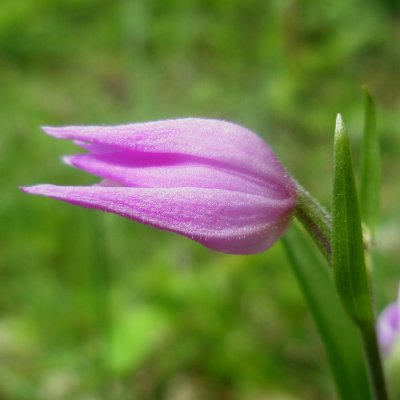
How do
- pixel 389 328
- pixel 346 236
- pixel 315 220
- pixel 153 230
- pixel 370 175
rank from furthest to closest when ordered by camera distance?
pixel 153 230
pixel 389 328
pixel 370 175
pixel 315 220
pixel 346 236

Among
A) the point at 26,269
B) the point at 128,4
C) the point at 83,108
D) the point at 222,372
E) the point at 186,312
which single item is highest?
the point at 128,4

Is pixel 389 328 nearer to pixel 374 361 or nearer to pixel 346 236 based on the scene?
pixel 374 361

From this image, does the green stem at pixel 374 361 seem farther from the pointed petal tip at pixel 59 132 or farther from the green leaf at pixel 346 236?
the pointed petal tip at pixel 59 132

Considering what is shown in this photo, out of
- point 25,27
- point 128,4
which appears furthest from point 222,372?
point 25,27

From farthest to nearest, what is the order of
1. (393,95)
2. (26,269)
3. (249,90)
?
(393,95), (249,90), (26,269)

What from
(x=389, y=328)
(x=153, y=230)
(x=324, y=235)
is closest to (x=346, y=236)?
(x=324, y=235)

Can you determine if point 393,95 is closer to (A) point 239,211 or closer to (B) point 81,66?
(B) point 81,66
